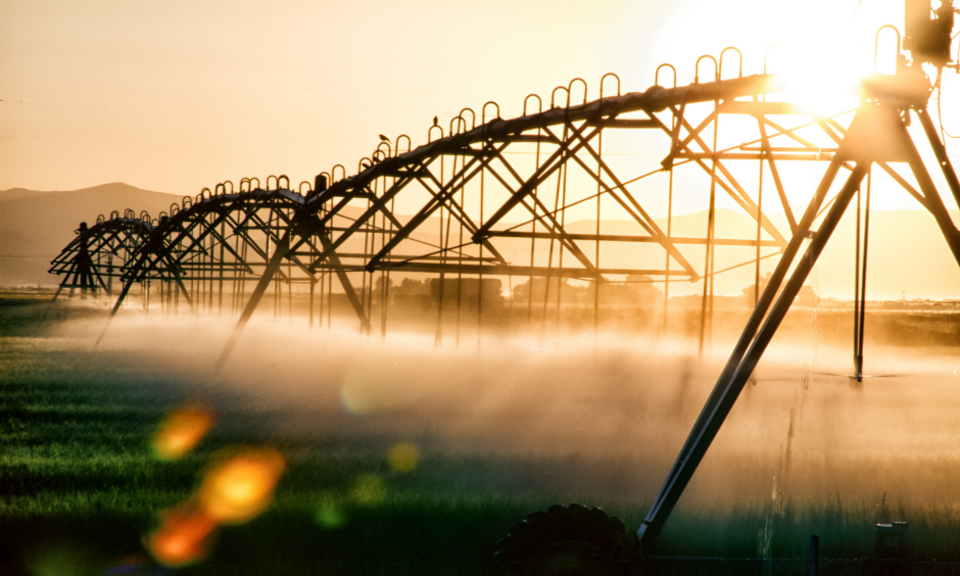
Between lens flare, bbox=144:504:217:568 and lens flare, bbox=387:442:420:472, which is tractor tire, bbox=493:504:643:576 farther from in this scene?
lens flare, bbox=387:442:420:472

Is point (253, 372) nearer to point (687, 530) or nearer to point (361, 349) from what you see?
point (361, 349)

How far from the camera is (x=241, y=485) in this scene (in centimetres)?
1055

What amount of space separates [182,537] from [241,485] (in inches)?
77.0

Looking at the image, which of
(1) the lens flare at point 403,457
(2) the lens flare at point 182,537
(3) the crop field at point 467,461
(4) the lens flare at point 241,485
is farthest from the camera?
(1) the lens flare at point 403,457

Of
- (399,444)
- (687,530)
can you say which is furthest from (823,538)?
(399,444)

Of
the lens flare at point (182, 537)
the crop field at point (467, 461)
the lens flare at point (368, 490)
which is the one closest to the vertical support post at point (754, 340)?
the crop field at point (467, 461)

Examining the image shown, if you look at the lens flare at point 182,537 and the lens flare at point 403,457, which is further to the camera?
the lens flare at point 403,457

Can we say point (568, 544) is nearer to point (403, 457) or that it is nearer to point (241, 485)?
point (241, 485)

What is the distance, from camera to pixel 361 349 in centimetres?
3009

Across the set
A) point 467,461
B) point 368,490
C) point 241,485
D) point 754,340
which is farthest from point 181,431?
point 754,340

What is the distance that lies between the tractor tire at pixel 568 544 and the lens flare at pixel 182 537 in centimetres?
293

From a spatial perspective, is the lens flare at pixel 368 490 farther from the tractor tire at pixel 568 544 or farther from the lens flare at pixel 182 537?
the tractor tire at pixel 568 544

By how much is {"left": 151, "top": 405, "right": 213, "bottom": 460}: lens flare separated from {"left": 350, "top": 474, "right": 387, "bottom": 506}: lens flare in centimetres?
303

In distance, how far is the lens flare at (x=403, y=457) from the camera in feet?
39.1
